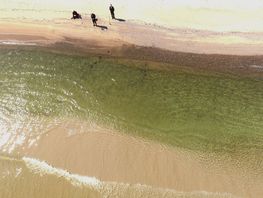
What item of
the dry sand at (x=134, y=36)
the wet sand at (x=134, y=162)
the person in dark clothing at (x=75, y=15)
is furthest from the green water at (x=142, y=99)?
the person in dark clothing at (x=75, y=15)

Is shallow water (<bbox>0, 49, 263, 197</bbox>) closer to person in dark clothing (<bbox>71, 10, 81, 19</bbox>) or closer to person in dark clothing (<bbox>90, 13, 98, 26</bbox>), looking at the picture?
person in dark clothing (<bbox>90, 13, 98, 26</bbox>)

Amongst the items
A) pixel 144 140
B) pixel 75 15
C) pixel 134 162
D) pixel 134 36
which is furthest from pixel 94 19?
pixel 134 162

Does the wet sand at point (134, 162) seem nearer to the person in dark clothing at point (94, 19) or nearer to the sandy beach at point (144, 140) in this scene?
the sandy beach at point (144, 140)

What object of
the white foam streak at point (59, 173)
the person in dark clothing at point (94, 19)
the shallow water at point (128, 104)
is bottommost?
the white foam streak at point (59, 173)

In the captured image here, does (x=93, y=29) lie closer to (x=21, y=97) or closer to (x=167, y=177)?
(x=21, y=97)

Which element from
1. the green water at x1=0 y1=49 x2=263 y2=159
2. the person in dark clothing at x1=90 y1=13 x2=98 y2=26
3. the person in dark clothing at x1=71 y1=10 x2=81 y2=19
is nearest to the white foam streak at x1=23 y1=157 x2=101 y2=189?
the green water at x1=0 y1=49 x2=263 y2=159

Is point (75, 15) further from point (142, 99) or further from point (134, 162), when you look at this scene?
point (134, 162)

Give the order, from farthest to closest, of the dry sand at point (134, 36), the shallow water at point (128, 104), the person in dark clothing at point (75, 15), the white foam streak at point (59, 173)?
the person in dark clothing at point (75, 15), the dry sand at point (134, 36), the shallow water at point (128, 104), the white foam streak at point (59, 173)
